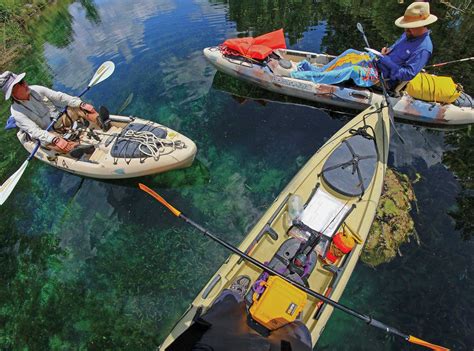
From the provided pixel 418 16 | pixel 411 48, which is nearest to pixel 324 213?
pixel 411 48

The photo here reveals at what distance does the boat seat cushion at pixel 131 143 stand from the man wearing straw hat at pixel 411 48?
576 centimetres

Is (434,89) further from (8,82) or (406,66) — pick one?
(8,82)

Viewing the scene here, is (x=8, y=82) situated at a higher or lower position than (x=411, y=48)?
higher

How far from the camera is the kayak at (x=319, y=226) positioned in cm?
436

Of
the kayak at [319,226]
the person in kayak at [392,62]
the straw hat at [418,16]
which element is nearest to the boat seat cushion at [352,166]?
the kayak at [319,226]

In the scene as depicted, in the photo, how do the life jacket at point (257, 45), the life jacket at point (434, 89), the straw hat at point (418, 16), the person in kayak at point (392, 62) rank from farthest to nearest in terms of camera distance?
the life jacket at point (257, 45) < the life jacket at point (434, 89) < the person in kayak at point (392, 62) < the straw hat at point (418, 16)

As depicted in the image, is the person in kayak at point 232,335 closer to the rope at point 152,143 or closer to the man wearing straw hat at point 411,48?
the rope at point 152,143

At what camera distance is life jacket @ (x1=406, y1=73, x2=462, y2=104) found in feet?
23.6

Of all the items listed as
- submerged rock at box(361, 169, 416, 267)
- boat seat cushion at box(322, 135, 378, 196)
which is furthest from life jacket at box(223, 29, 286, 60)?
submerged rock at box(361, 169, 416, 267)

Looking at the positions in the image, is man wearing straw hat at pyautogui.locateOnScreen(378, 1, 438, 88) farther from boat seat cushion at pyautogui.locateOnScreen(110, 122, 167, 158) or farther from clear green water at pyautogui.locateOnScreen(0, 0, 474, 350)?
boat seat cushion at pyautogui.locateOnScreen(110, 122, 167, 158)

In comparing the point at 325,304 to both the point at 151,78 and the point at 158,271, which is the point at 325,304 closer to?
the point at 158,271

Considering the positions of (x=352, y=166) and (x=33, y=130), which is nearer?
(x=352, y=166)

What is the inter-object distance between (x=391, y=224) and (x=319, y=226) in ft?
6.77

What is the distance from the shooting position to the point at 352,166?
18.5 feet
